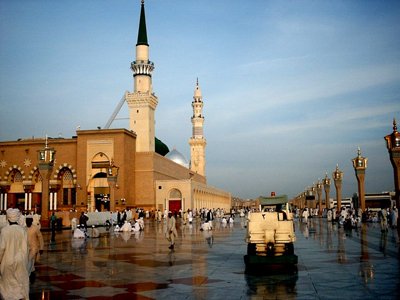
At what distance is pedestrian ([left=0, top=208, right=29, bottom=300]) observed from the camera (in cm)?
514

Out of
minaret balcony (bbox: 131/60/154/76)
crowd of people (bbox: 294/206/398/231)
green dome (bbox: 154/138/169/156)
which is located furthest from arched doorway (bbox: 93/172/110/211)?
green dome (bbox: 154/138/169/156)

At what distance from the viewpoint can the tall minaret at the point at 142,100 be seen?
57.0 m

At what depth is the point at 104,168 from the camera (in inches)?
1961

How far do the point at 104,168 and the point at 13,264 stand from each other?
1787 inches

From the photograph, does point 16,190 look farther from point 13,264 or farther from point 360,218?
point 13,264

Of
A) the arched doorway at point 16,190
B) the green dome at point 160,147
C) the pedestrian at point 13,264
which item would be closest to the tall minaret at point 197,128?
the green dome at point 160,147

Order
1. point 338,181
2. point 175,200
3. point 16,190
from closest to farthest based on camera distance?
point 338,181 → point 16,190 → point 175,200

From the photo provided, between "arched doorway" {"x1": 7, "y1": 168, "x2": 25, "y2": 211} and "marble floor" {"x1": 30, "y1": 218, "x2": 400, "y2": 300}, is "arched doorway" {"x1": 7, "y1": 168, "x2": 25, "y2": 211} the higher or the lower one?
the higher one

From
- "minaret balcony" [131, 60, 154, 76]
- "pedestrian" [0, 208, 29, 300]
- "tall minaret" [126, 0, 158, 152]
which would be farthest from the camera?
"minaret balcony" [131, 60, 154, 76]

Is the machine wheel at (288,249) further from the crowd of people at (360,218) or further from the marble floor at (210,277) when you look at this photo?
the crowd of people at (360,218)

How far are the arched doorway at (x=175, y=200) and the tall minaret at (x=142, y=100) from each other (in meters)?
6.40

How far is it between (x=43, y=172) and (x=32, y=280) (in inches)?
836

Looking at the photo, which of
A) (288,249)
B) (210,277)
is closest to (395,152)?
(288,249)

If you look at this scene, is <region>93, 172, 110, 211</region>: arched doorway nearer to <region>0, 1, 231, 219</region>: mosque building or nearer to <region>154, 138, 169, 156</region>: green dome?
<region>0, 1, 231, 219</region>: mosque building
